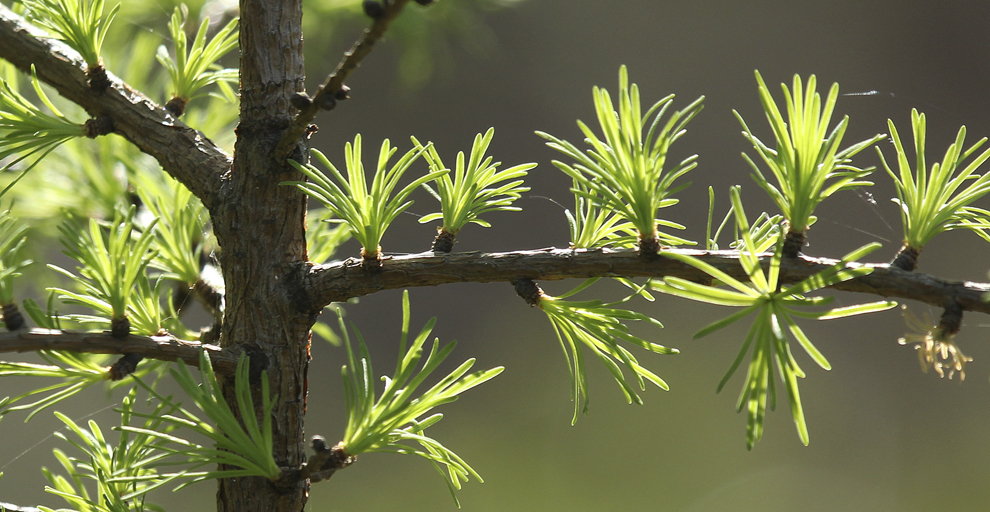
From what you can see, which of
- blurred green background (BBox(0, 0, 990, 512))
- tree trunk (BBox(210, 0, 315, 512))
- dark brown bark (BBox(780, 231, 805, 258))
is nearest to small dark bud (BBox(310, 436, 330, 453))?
tree trunk (BBox(210, 0, 315, 512))

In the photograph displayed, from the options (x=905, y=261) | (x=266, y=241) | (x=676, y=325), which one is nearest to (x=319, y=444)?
(x=266, y=241)

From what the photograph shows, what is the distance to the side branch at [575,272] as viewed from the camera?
0.60 ft

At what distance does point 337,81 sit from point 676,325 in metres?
1.26

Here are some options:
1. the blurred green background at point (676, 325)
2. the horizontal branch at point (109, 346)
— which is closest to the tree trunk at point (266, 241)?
the horizontal branch at point (109, 346)

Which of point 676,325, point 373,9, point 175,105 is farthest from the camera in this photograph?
point 676,325

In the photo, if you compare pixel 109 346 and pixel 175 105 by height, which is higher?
pixel 175 105

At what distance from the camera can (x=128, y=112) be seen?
0.84ft

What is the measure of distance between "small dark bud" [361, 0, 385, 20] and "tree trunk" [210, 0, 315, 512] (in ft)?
0.27

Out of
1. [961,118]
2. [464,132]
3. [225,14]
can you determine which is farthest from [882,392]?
[225,14]

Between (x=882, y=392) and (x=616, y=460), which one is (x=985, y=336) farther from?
(x=616, y=460)

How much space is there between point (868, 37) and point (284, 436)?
4.84 feet

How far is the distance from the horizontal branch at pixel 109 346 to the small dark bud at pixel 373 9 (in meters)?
0.13

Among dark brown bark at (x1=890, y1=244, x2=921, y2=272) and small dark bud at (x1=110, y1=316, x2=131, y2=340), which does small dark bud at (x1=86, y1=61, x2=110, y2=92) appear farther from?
dark brown bark at (x1=890, y1=244, x2=921, y2=272)

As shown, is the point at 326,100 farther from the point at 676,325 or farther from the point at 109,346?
the point at 676,325
